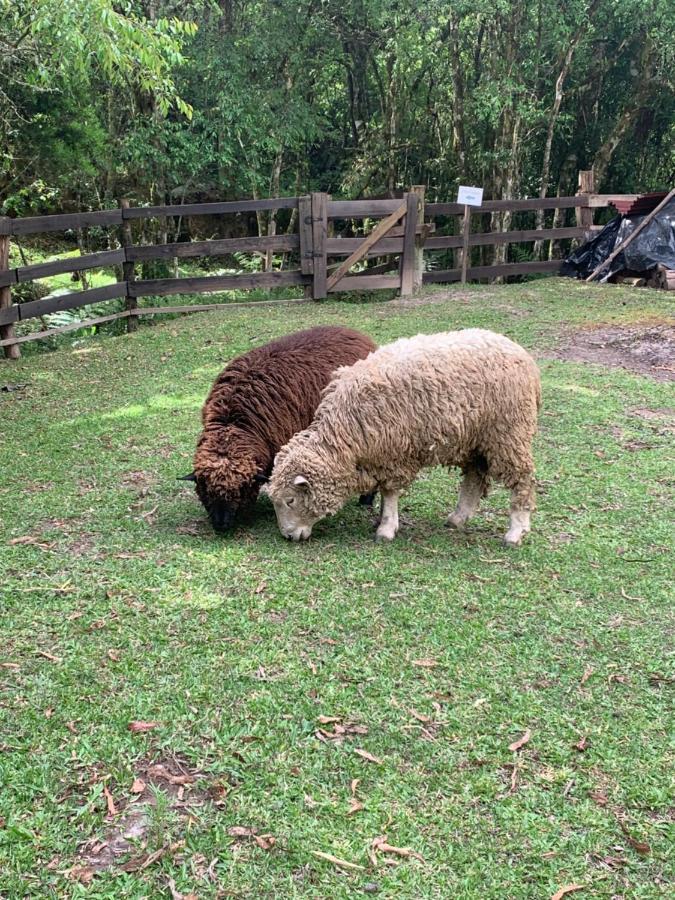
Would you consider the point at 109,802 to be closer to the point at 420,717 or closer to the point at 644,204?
the point at 420,717

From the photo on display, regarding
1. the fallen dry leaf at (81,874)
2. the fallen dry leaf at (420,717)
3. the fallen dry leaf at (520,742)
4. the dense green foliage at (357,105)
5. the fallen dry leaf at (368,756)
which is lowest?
the fallen dry leaf at (420,717)

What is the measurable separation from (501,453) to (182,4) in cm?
1397

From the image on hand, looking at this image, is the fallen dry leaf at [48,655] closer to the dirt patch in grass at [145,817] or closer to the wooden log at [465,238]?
the dirt patch in grass at [145,817]

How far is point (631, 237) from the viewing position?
47.2 ft

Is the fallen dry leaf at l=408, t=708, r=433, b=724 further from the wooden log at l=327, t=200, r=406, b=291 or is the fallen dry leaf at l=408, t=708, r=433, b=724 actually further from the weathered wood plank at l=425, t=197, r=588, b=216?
the weathered wood plank at l=425, t=197, r=588, b=216

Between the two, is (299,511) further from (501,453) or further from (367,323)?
(367,323)

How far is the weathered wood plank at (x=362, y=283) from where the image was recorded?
13586 millimetres

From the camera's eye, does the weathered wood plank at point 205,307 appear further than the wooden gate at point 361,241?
No

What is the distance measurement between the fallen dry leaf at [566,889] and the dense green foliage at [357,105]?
9078 millimetres

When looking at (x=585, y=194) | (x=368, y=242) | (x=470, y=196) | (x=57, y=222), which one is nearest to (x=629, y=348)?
(x=368, y=242)

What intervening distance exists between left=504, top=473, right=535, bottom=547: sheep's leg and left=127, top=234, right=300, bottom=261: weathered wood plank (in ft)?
28.2

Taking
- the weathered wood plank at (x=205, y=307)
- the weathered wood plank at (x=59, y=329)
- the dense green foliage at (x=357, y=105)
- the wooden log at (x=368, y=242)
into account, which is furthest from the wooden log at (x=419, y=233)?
the weathered wood plank at (x=59, y=329)

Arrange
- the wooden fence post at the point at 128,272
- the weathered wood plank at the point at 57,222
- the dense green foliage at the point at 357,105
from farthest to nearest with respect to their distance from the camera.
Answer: the dense green foliage at the point at 357,105, the wooden fence post at the point at 128,272, the weathered wood plank at the point at 57,222

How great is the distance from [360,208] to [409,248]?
4.30 ft
